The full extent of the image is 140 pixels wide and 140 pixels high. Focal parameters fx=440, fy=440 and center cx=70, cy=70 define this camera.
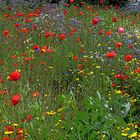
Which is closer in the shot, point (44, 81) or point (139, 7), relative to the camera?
point (44, 81)

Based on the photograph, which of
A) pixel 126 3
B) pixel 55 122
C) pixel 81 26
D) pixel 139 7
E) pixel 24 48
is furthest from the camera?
pixel 126 3

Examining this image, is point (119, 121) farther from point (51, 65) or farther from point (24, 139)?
point (51, 65)

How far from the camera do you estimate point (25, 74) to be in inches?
229

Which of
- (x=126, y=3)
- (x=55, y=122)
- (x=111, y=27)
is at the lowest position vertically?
(x=126, y=3)

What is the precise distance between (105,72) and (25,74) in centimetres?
105

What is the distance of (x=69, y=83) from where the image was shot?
582 centimetres

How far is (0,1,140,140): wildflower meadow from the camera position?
3.44m

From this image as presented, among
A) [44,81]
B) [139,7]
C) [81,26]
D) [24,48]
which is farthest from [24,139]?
[139,7]

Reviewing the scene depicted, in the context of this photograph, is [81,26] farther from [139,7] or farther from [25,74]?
[139,7]

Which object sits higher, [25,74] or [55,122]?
[55,122]

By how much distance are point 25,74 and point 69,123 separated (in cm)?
248

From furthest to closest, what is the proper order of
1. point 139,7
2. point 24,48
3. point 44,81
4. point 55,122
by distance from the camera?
point 139,7 → point 24,48 → point 44,81 → point 55,122

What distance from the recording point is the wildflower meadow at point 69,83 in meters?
3.44

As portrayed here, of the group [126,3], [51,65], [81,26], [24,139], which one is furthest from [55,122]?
[126,3]
